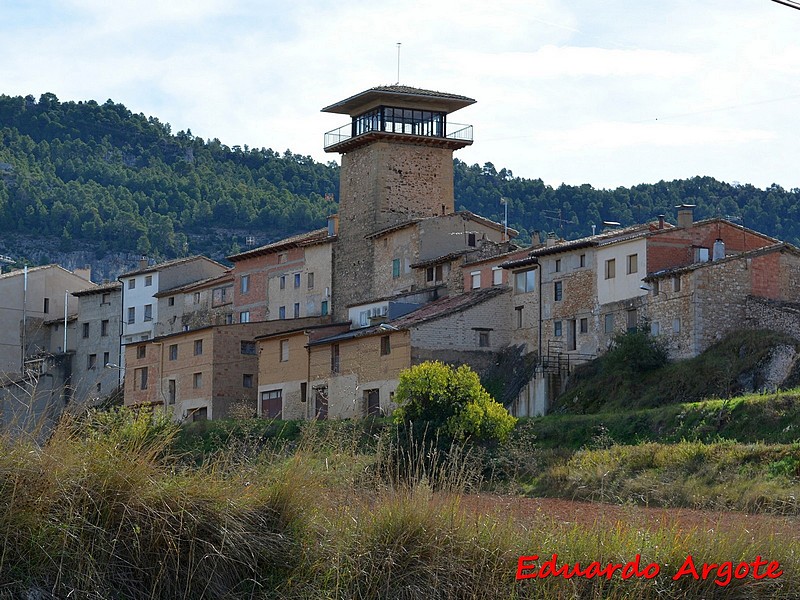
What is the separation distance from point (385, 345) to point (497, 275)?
6.77 metres

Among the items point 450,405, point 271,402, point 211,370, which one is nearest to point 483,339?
point 271,402

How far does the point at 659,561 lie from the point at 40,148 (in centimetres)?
16124

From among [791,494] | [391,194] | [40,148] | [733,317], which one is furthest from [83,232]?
[791,494]

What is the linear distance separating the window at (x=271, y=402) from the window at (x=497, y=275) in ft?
32.7

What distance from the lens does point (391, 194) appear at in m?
68.4

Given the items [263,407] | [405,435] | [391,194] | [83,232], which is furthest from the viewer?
[83,232]

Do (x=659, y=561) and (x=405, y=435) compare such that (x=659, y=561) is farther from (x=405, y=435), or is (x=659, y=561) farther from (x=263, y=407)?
(x=263, y=407)

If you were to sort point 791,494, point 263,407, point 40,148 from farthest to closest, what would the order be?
point 40,148, point 263,407, point 791,494

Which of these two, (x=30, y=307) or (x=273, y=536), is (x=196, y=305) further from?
(x=273, y=536)

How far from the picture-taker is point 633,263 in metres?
51.1

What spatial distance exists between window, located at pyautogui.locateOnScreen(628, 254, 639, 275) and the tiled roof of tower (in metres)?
20.5

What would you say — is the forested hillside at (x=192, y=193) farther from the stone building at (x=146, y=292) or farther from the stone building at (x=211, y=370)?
the stone building at (x=211, y=370)

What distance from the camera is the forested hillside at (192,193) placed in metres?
132

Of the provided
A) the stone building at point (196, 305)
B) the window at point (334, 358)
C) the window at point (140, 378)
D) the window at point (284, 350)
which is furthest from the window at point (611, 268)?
the stone building at point (196, 305)
